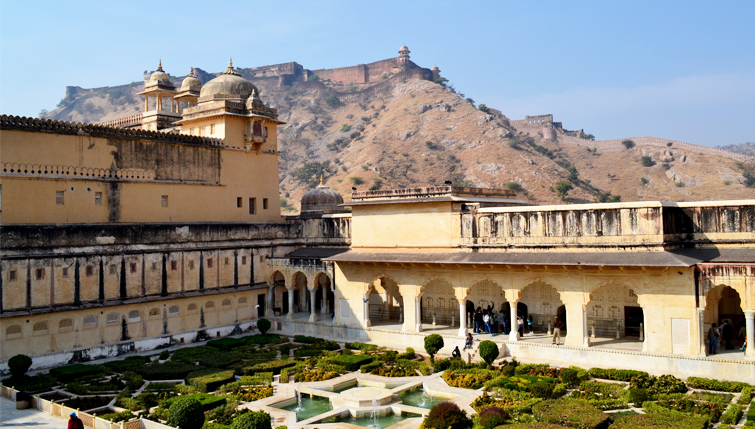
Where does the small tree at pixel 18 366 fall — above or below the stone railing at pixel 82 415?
above

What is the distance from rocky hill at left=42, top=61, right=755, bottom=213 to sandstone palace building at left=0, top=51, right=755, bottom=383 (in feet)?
153

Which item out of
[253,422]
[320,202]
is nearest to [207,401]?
[253,422]

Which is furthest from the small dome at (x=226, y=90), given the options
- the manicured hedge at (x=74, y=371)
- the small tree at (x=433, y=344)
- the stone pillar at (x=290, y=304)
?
the small tree at (x=433, y=344)

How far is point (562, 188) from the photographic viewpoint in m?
78.0

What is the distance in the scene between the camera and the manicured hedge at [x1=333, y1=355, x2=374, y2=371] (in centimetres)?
2289

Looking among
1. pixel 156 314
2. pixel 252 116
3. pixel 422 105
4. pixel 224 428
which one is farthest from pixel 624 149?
pixel 224 428

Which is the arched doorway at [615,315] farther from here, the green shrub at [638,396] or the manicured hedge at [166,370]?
the manicured hedge at [166,370]

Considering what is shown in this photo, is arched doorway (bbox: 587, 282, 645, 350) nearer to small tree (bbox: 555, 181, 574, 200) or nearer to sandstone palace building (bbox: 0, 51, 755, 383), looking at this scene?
sandstone palace building (bbox: 0, 51, 755, 383)

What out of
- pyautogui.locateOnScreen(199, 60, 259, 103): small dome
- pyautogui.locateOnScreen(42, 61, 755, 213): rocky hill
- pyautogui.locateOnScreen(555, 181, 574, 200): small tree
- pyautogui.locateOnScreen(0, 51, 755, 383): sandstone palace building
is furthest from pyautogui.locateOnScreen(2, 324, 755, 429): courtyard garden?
pyautogui.locateOnScreen(555, 181, 574, 200): small tree

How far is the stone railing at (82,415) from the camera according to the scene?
15898 mm

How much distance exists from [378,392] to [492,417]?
15.4 ft

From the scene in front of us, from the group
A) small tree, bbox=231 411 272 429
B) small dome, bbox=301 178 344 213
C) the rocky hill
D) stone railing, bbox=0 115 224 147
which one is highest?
the rocky hill

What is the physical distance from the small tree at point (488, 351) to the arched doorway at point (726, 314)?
25.1ft

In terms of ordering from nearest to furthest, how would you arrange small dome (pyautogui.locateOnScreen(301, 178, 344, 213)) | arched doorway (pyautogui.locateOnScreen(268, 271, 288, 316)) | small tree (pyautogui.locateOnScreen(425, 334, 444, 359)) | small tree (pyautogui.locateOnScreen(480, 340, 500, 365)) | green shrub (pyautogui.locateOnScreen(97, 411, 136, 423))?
green shrub (pyautogui.locateOnScreen(97, 411, 136, 423)) → small tree (pyautogui.locateOnScreen(480, 340, 500, 365)) → small tree (pyautogui.locateOnScreen(425, 334, 444, 359)) → arched doorway (pyautogui.locateOnScreen(268, 271, 288, 316)) → small dome (pyautogui.locateOnScreen(301, 178, 344, 213))
